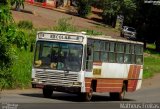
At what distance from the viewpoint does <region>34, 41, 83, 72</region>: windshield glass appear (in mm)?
25047

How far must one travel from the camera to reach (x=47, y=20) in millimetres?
67125

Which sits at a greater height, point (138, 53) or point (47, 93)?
point (138, 53)

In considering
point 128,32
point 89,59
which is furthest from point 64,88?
point 128,32

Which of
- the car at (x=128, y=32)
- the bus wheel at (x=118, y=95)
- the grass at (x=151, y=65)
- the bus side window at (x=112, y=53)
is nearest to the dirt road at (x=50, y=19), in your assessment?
the car at (x=128, y=32)

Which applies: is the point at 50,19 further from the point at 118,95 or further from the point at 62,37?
the point at 62,37

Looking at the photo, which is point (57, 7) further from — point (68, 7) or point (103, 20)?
point (103, 20)

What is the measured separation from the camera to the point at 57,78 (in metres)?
24.8

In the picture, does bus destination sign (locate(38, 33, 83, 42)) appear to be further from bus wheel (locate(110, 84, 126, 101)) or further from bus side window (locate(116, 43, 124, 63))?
bus wheel (locate(110, 84, 126, 101))

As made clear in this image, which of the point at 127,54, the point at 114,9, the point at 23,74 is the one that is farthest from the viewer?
the point at 114,9

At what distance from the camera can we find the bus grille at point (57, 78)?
24703mm

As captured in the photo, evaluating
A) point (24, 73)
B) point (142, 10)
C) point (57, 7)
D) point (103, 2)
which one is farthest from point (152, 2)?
point (24, 73)

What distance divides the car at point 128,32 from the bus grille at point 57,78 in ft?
166

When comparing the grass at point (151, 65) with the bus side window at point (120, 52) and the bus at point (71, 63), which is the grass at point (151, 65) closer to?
the bus side window at point (120, 52)

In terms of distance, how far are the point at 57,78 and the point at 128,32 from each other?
5279 cm
